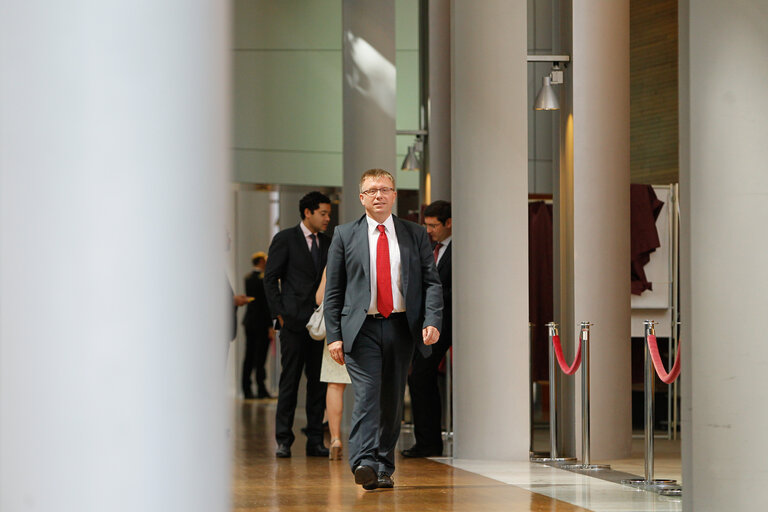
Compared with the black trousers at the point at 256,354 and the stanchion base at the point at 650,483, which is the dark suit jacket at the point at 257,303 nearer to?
the black trousers at the point at 256,354

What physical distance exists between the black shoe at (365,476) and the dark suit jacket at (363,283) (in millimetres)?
726

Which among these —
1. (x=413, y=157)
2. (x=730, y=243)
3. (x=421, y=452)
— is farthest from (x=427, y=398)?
(x=413, y=157)

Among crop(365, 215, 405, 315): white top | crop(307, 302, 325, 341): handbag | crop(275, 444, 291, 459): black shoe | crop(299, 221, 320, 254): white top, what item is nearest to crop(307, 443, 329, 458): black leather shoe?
crop(275, 444, 291, 459): black shoe

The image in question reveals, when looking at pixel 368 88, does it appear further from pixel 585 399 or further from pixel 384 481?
pixel 384 481

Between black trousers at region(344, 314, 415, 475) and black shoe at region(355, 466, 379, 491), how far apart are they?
0.05m

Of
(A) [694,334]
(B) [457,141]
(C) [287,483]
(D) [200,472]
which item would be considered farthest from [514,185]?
(D) [200,472]

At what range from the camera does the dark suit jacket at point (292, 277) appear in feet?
32.0

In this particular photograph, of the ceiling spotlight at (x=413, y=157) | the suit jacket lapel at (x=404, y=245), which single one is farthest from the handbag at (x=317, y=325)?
the ceiling spotlight at (x=413, y=157)

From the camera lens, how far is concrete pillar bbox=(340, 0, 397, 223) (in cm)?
1224

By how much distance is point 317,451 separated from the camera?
9617 millimetres

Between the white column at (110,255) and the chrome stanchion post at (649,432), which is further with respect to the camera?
the chrome stanchion post at (649,432)

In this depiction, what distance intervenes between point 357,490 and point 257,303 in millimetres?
12723

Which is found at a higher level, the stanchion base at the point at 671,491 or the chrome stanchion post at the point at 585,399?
the chrome stanchion post at the point at 585,399

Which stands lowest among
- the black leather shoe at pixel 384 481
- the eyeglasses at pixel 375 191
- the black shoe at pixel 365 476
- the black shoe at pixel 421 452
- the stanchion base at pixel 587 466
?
the black shoe at pixel 421 452
